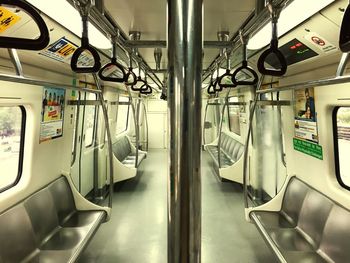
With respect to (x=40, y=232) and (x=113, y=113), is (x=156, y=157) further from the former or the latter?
(x=40, y=232)

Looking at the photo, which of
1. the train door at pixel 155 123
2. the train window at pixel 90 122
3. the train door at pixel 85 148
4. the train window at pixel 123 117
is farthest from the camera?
the train door at pixel 155 123

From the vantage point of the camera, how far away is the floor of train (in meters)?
2.86

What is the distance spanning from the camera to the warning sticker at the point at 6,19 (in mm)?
1423

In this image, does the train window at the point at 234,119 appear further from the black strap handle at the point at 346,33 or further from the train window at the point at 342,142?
the black strap handle at the point at 346,33

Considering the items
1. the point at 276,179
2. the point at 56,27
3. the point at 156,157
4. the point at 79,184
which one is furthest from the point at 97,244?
the point at 156,157

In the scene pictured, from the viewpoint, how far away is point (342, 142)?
8.18ft

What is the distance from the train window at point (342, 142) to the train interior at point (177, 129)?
0.5 inches

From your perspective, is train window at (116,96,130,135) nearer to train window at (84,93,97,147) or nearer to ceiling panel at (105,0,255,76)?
train window at (84,93,97,147)

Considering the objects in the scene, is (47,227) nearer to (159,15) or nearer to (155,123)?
(159,15)

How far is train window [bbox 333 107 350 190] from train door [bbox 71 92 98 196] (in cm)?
322

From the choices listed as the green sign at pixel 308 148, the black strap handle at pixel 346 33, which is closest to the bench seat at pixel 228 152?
the green sign at pixel 308 148

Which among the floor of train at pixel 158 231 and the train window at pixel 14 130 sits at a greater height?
the train window at pixel 14 130

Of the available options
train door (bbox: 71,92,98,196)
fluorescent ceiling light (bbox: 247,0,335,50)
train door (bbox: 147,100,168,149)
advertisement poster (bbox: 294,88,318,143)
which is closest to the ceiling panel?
fluorescent ceiling light (bbox: 247,0,335,50)

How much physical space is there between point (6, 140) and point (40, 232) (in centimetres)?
111
